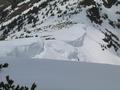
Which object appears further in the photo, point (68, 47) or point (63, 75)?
point (68, 47)

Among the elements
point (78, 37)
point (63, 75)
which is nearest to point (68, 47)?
point (78, 37)

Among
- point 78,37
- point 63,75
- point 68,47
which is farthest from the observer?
point 78,37

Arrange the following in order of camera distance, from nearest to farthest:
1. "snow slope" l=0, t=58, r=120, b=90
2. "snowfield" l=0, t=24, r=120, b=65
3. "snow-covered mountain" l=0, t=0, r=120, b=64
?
"snow slope" l=0, t=58, r=120, b=90, "snowfield" l=0, t=24, r=120, b=65, "snow-covered mountain" l=0, t=0, r=120, b=64

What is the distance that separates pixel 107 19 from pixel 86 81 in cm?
7161

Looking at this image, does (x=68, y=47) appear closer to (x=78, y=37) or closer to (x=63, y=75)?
(x=78, y=37)

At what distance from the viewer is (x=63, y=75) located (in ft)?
34.0

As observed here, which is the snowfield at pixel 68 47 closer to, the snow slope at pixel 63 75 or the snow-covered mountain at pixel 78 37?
the snow-covered mountain at pixel 78 37

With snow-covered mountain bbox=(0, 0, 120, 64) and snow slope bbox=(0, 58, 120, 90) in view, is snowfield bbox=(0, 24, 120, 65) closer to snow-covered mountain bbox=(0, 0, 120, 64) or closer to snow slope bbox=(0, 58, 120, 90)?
snow-covered mountain bbox=(0, 0, 120, 64)

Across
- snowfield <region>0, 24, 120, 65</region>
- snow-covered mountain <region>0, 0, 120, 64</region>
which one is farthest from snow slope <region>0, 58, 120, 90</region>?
snowfield <region>0, 24, 120, 65</region>

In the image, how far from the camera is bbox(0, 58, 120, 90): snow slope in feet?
30.3

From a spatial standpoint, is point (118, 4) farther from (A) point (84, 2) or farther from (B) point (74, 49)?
(B) point (74, 49)

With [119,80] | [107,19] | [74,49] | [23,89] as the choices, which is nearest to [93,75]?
[119,80]

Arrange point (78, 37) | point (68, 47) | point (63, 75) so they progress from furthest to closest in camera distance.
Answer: point (78, 37), point (68, 47), point (63, 75)

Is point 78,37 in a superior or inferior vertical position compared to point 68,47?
superior
